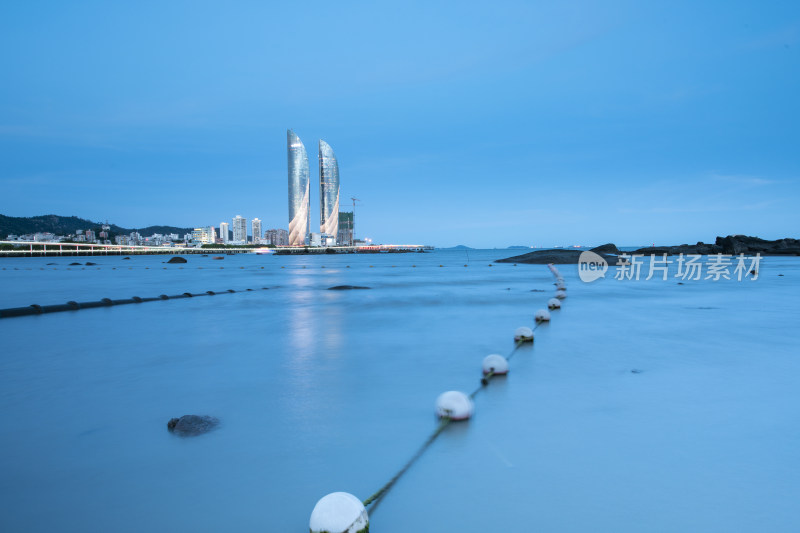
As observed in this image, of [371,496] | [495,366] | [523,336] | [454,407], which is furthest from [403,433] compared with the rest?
[523,336]

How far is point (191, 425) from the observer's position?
3.92 metres

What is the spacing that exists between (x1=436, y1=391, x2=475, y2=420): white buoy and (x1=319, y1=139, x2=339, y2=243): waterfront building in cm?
14669

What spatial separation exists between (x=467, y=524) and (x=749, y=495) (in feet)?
5.65

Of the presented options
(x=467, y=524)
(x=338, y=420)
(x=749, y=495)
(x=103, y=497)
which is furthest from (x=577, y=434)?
(x=103, y=497)

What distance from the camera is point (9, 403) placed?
471 cm

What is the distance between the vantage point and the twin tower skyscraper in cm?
13900

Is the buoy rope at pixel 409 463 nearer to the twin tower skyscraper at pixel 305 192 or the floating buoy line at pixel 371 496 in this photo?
the floating buoy line at pixel 371 496

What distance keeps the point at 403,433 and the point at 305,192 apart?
140 m

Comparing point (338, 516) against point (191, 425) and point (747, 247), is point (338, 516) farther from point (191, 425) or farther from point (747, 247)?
point (747, 247)

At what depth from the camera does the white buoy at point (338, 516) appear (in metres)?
2.29

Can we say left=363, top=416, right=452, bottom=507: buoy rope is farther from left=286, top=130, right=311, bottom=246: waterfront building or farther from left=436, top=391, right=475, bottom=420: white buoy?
left=286, top=130, right=311, bottom=246: waterfront building

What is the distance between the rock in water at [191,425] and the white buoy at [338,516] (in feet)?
6.39

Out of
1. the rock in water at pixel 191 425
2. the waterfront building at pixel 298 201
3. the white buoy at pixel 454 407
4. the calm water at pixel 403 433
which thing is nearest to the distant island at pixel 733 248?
the calm water at pixel 403 433

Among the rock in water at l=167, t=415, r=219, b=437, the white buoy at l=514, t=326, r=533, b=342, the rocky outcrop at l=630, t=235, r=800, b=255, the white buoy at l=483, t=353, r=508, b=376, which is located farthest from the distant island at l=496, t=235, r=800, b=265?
the rock in water at l=167, t=415, r=219, b=437
